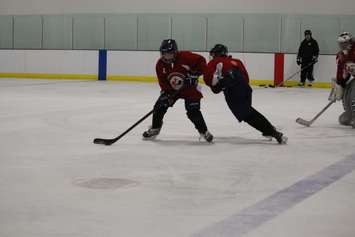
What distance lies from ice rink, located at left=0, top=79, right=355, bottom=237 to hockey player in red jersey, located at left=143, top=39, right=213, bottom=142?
0.32 metres

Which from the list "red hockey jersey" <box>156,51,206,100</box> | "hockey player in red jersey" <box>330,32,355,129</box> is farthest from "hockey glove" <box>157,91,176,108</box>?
"hockey player in red jersey" <box>330,32,355,129</box>

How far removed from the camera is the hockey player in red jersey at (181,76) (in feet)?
22.6

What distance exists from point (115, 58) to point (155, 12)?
1.97m

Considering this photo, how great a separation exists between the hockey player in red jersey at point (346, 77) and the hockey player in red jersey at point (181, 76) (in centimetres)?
202

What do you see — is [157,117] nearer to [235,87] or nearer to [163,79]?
[163,79]

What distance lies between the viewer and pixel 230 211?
4.02m

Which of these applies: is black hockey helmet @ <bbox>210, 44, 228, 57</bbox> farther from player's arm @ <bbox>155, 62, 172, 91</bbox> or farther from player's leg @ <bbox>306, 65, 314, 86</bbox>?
player's leg @ <bbox>306, 65, 314, 86</bbox>

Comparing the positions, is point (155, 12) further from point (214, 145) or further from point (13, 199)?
point (13, 199)

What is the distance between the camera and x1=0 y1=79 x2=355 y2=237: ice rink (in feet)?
12.1

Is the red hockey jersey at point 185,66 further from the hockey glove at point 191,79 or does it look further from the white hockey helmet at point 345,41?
the white hockey helmet at point 345,41

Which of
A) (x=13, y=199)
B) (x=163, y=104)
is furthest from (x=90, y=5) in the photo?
(x=13, y=199)

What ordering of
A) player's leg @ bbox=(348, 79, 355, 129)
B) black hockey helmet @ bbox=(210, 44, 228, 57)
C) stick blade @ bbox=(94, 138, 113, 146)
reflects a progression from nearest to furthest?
stick blade @ bbox=(94, 138, 113, 146)
black hockey helmet @ bbox=(210, 44, 228, 57)
player's leg @ bbox=(348, 79, 355, 129)

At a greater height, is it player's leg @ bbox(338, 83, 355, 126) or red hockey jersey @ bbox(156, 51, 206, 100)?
red hockey jersey @ bbox(156, 51, 206, 100)

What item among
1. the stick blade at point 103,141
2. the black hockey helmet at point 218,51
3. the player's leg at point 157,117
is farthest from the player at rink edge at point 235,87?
the stick blade at point 103,141
